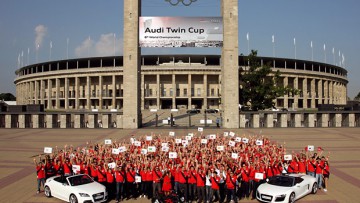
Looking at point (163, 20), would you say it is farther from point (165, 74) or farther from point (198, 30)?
point (165, 74)

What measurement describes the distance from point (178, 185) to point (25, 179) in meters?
8.93

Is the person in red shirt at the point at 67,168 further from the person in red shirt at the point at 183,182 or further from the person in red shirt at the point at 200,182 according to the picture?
the person in red shirt at the point at 200,182

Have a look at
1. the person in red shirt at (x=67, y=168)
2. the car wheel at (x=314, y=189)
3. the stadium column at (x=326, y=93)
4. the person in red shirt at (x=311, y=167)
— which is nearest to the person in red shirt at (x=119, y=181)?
the person in red shirt at (x=67, y=168)

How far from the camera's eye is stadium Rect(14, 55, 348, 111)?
8938 cm

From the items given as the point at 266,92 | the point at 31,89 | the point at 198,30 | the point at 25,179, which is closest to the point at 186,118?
the point at 266,92

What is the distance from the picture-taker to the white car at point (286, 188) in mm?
12852

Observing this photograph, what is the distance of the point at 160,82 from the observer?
91.9m

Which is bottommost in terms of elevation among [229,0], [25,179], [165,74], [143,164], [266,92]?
[25,179]

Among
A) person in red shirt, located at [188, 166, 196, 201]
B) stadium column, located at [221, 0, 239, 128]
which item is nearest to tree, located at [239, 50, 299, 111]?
stadium column, located at [221, 0, 239, 128]

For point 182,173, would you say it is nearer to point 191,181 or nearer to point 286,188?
point 191,181

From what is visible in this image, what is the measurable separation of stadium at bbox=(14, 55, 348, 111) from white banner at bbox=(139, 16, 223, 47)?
43.4 m

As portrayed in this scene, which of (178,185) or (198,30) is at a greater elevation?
(198,30)

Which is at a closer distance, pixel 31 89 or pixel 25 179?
pixel 25 179

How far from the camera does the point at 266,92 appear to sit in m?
50.2
